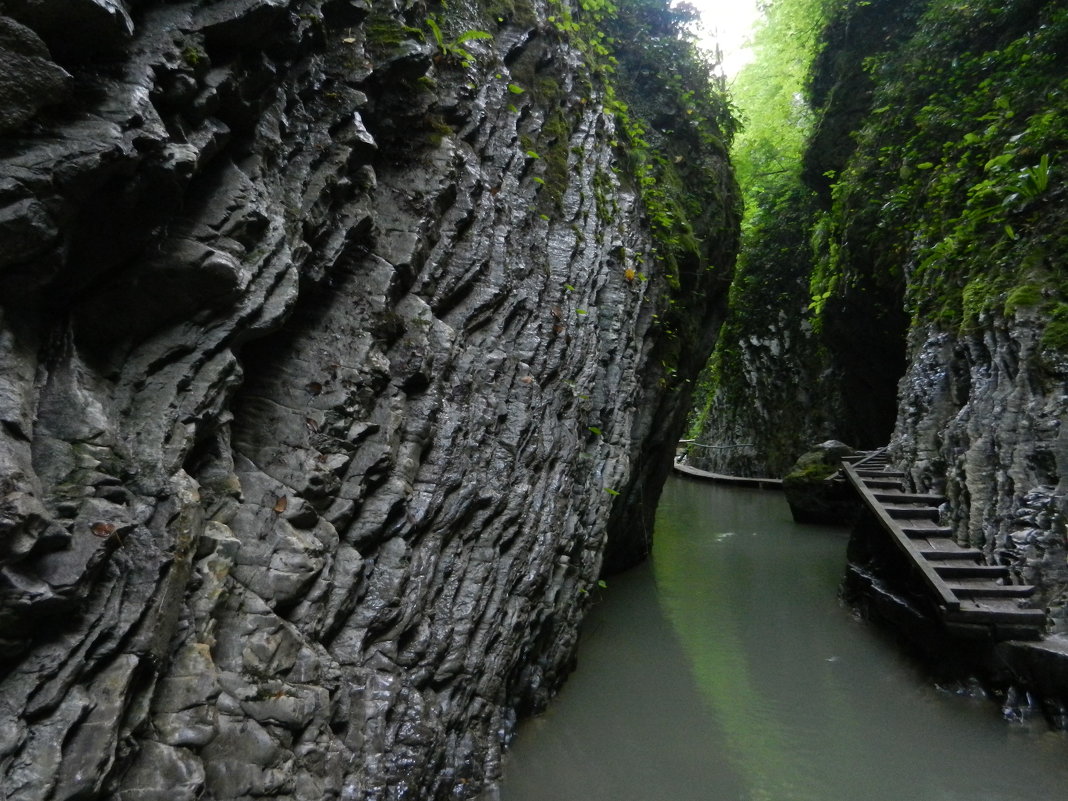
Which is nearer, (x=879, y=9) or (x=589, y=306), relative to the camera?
(x=589, y=306)

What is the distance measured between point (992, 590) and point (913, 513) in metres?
2.23

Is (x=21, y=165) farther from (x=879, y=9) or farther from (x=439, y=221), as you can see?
(x=879, y=9)

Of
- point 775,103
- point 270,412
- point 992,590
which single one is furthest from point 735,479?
point 270,412

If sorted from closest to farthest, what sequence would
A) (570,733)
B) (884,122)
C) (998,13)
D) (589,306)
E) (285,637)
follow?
(285,637) → (570,733) → (589,306) → (998,13) → (884,122)

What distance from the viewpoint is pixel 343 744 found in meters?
3.60

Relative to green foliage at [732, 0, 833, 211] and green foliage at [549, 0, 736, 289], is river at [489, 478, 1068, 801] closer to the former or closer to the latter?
green foliage at [549, 0, 736, 289]

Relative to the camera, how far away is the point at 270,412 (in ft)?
13.7

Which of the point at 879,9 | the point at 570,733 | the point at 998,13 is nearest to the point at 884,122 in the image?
the point at 998,13

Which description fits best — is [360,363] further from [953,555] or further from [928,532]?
[928,532]

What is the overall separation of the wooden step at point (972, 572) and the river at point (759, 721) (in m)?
1.16

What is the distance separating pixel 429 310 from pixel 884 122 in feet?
39.7

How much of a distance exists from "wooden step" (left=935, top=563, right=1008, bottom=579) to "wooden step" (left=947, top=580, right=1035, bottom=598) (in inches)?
8.8

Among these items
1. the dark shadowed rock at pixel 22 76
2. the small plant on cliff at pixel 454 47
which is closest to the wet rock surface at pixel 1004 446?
the small plant on cliff at pixel 454 47

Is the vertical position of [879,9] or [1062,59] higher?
[879,9]
